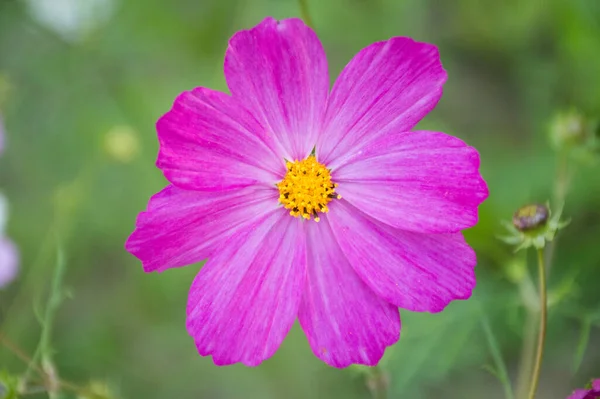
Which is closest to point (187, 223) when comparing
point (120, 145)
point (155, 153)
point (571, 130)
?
point (571, 130)

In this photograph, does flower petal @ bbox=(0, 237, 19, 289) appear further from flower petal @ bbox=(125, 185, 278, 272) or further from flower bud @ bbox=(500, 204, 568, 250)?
flower bud @ bbox=(500, 204, 568, 250)

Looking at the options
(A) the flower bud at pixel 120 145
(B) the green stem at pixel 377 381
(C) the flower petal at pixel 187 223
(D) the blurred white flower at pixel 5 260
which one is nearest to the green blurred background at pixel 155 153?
(A) the flower bud at pixel 120 145

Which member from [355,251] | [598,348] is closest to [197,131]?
[355,251]

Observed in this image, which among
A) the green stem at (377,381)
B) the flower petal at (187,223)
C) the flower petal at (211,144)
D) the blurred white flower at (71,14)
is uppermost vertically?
the blurred white flower at (71,14)

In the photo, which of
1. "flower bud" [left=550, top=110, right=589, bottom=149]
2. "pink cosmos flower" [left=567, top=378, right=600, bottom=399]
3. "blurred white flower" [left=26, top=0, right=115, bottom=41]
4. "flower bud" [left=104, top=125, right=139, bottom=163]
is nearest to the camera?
"pink cosmos flower" [left=567, top=378, right=600, bottom=399]

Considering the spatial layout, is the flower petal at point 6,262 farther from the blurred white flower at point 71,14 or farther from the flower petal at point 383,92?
the flower petal at point 383,92

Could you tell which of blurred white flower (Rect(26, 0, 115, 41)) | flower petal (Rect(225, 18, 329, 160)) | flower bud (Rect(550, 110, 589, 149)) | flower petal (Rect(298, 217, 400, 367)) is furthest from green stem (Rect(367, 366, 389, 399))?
blurred white flower (Rect(26, 0, 115, 41))

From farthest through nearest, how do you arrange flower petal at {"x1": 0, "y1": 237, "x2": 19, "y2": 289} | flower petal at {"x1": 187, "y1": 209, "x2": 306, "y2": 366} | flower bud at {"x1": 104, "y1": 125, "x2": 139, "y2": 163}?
flower bud at {"x1": 104, "y1": 125, "x2": 139, "y2": 163} < flower petal at {"x1": 0, "y1": 237, "x2": 19, "y2": 289} < flower petal at {"x1": 187, "y1": 209, "x2": 306, "y2": 366}
